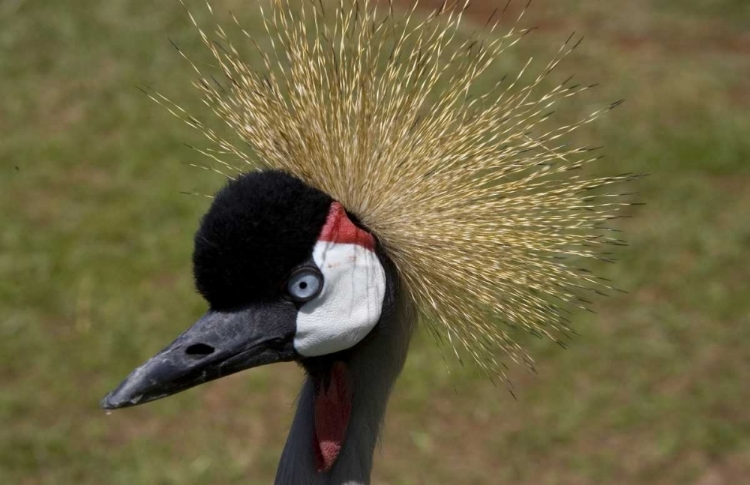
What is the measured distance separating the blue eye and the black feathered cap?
1 cm

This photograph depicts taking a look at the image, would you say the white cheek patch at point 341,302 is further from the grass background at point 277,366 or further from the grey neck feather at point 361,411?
the grass background at point 277,366

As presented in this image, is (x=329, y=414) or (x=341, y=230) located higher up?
(x=341, y=230)

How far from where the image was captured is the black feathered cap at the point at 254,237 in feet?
3.95

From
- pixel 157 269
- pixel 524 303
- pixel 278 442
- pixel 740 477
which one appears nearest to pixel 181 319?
pixel 157 269

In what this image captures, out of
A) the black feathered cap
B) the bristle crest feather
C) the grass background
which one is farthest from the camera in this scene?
the grass background

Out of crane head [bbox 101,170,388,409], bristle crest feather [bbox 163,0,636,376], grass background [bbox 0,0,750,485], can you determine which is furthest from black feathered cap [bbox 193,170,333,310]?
grass background [bbox 0,0,750,485]

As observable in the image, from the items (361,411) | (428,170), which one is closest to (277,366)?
(361,411)

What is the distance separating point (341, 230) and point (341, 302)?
0.31 feet

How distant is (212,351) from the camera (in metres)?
1.25

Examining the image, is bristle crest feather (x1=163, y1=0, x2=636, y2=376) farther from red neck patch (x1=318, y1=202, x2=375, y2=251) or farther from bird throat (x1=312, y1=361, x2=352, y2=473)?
bird throat (x1=312, y1=361, x2=352, y2=473)

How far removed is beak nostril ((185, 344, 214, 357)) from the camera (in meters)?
1.24

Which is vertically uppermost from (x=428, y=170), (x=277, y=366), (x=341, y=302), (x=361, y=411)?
(x=428, y=170)

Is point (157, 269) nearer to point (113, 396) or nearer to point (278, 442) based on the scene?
point (278, 442)

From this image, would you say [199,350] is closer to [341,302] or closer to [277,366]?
[341,302]
